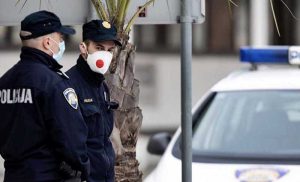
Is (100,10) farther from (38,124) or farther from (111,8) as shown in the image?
(38,124)

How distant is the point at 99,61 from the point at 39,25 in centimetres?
38

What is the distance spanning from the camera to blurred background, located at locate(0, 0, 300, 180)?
1155 cm

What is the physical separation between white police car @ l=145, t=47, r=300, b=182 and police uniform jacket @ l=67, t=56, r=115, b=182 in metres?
1.26

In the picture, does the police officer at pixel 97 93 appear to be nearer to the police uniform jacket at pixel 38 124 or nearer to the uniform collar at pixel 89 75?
the uniform collar at pixel 89 75

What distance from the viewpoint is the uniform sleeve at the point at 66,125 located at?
391 cm

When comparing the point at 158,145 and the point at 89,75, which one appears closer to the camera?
the point at 89,75

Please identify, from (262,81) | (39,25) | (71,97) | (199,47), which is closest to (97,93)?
(71,97)

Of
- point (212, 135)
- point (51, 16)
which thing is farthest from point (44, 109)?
point (212, 135)

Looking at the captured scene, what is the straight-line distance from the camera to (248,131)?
6254 mm

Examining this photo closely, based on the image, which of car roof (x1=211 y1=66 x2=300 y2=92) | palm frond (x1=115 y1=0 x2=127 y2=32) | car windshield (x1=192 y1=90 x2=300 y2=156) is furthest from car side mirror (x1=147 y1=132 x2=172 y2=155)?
palm frond (x1=115 y1=0 x2=127 y2=32)

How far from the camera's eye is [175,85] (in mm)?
11680

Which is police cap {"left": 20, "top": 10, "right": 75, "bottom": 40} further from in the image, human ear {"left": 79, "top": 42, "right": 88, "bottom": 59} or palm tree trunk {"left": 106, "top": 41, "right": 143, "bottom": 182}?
palm tree trunk {"left": 106, "top": 41, "right": 143, "bottom": 182}

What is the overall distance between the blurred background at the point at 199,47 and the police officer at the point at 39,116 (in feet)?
23.5

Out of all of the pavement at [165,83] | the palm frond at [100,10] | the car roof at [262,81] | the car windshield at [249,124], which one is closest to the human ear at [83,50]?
the palm frond at [100,10]
